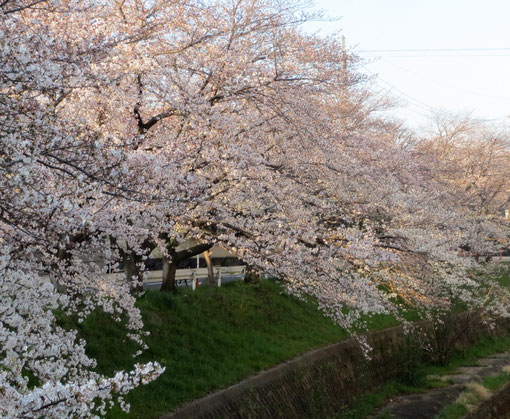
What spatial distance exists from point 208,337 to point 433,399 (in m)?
7.38

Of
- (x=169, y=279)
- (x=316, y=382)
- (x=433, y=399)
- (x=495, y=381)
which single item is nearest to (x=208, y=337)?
(x=169, y=279)

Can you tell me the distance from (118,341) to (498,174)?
97.8 ft

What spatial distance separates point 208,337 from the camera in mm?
13422

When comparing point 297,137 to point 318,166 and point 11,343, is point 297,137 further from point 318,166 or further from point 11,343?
point 11,343

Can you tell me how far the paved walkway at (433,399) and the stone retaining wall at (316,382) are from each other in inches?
37.3

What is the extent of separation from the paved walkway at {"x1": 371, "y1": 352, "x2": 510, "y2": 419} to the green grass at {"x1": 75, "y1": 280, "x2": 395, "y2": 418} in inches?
96.0

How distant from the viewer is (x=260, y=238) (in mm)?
9875

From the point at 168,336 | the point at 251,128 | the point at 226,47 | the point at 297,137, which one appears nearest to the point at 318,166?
the point at 297,137

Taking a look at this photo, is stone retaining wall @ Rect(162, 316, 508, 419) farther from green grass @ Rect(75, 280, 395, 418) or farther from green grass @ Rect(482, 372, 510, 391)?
green grass @ Rect(482, 372, 510, 391)

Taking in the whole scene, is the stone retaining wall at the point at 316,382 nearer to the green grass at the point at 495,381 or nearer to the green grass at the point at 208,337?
the green grass at the point at 208,337

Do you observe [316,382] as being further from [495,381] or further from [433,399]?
[495,381]

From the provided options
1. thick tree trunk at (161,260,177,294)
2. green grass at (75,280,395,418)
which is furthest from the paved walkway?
thick tree trunk at (161,260,177,294)

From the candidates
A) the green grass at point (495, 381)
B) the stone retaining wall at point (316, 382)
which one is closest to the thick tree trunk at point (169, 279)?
the stone retaining wall at point (316, 382)

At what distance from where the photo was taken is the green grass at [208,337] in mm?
10438
